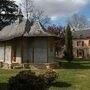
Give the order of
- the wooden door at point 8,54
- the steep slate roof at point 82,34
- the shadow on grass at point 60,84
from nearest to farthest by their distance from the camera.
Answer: the shadow on grass at point 60,84 < the wooden door at point 8,54 < the steep slate roof at point 82,34

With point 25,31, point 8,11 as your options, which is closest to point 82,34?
point 8,11

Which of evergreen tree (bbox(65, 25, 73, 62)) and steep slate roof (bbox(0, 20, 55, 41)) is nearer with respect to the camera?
steep slate roof (bbox(0, 20, 55, 41))

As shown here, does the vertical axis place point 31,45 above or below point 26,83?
above

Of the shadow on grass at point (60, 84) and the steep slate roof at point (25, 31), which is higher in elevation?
the steep slate roof at point (25, 31)

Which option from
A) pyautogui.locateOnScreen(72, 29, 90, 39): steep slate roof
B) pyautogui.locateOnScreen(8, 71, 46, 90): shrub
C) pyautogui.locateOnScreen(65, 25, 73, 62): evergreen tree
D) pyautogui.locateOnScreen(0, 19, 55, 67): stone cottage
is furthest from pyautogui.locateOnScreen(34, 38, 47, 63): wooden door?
pyautogui.locateOnScreen(72, 29, 90, 39): steep slate roof

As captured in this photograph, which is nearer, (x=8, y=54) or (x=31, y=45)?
(x=31, y=45)

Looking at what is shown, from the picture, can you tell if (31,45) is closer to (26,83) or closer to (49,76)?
(49,76)

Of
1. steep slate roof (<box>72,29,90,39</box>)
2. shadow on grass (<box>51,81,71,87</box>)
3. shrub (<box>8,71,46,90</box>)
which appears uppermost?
steep slate roof (<box>72,29,90,39</box>)

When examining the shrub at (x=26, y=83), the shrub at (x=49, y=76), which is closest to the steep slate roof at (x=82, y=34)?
the shrub at (x=49, y=76)

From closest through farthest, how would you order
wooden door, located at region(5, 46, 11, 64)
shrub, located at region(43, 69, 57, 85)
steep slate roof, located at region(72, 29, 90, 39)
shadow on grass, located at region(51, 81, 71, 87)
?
1. shrub, located at region(43, 69, 57, 85)
2. shadow on grass, located at region(51, 81, 71, 87)
3. wooden door, located at region(5, 46, 11, 64)
4. steep slate roof, located at region(72, 29, 90, 39)

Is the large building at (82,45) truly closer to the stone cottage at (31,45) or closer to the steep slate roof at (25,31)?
the steep slate roof at (25,31)

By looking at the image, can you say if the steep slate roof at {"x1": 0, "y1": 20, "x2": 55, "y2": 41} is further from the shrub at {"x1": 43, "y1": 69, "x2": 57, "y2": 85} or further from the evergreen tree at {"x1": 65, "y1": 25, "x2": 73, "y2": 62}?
the shrub at {"x1": 43, "y1": 69, "x2": 57, "y2": 85}

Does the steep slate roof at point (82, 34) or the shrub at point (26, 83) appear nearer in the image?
the shrub at point (26, 83)

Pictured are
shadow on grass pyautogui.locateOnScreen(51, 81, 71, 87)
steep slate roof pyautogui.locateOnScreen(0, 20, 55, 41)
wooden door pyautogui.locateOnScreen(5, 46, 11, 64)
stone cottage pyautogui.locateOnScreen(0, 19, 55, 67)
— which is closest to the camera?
shadow on grass pyautogui.locateOnScreen(51, 81, 71, 87)
